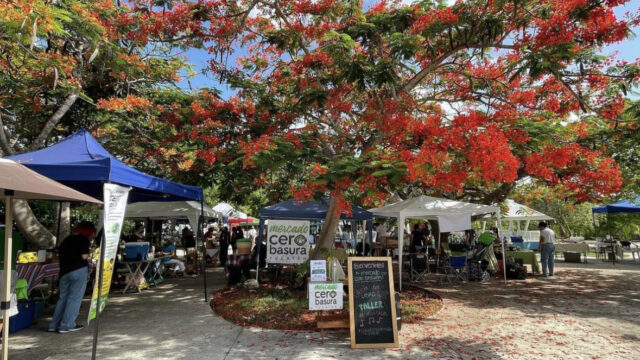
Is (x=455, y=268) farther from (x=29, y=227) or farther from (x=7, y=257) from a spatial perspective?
(x=29, y=227)

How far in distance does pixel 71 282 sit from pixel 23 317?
3.01ft

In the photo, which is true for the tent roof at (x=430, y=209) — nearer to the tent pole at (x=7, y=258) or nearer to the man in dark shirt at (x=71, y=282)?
the man in dark shirt at (x=71, y=282)

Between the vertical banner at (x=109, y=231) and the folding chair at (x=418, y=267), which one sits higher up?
the vertical banner at (x=109, y=231)

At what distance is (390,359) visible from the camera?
4.64m

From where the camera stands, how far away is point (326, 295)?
18.1 ft

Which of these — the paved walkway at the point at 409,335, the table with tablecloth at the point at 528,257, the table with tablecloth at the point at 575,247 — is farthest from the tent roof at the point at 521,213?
the paved walkway at the point at 409,335

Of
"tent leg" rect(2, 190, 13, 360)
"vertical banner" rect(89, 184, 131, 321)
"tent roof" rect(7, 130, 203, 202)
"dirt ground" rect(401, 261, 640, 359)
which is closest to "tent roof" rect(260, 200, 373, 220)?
"dirt ground" rect(401, 261, 640, 359)

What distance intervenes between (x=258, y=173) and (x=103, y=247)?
6.67 metres

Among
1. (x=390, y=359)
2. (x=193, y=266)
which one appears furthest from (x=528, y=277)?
(x=193, y=266)

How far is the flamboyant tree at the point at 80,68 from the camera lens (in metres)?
7.48

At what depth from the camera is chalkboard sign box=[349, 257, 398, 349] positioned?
509cm

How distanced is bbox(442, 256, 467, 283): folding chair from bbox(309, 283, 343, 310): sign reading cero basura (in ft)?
20.7

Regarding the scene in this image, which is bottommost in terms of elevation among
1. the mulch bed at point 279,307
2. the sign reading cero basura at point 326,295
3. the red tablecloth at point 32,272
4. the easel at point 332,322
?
the mulch bed at point 279,307

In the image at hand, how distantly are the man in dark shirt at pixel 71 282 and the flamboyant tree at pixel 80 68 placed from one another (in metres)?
3.47
